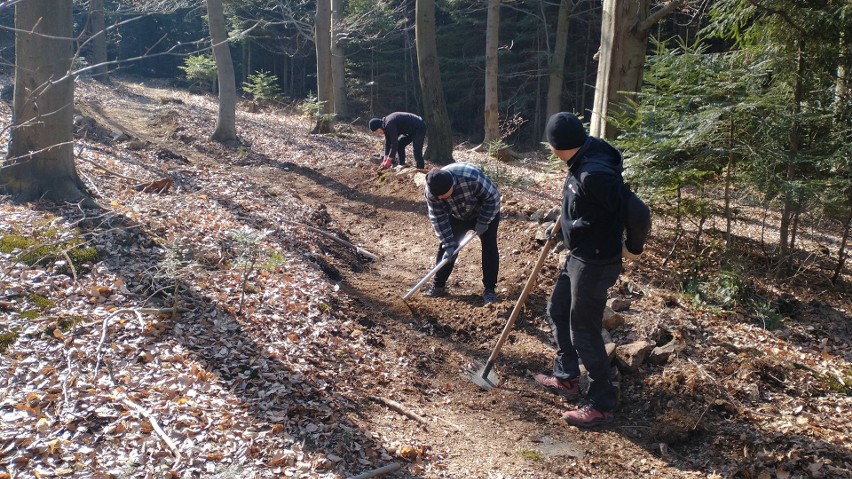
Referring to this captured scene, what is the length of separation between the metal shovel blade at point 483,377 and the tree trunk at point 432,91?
29.3 feet

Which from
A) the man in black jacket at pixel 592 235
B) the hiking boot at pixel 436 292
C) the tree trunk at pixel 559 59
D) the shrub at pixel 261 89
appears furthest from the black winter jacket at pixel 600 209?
the shrub at pixel 261 89

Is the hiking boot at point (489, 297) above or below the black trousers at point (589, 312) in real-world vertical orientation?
below

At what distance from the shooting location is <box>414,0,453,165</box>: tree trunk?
13.8 metres

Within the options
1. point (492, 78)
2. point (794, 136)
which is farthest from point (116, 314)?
point (492, 78)

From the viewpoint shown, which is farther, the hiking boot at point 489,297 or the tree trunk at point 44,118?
the tree trunk at point 44,118

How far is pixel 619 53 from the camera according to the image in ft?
27.2

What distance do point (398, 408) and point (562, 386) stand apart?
56.3 inches

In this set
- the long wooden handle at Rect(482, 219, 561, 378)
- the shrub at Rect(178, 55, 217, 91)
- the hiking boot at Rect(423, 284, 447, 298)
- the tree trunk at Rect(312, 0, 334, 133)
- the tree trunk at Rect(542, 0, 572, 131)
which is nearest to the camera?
the long wooden handle at Rect(482, 219, 561, 378)

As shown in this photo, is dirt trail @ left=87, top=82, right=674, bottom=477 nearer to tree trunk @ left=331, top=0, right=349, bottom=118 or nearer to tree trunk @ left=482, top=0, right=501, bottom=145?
tree trunk @ left=482, top=0, right=501, bottom=145

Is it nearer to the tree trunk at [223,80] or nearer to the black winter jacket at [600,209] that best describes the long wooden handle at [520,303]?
the black winter jacket at [600,209]

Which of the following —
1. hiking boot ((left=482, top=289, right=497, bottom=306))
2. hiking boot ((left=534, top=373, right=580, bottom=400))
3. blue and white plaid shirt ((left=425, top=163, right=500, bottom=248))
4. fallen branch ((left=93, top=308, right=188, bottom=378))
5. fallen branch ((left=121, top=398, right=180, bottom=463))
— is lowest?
hiking boot ((left=534, top=373, right=580, bottom=400))

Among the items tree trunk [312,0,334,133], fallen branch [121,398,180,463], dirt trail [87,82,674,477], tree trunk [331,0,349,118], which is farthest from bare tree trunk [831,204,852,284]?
tree trunk [331,0,349,118]

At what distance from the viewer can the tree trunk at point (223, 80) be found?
47.2 feet

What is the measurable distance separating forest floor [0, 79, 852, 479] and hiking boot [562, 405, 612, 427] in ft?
0.30
